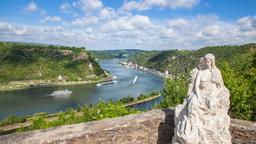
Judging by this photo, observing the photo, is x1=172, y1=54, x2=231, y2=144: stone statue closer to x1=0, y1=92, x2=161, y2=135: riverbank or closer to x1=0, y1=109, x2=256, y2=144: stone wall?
x1=0, y1=109, x2=256, y2=144: stone wall

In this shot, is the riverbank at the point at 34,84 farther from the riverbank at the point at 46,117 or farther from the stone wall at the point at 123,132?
the stone wall at the point at 123,132

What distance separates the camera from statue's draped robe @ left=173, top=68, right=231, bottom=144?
4.72 m

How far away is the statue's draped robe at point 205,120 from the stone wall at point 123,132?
66 cm

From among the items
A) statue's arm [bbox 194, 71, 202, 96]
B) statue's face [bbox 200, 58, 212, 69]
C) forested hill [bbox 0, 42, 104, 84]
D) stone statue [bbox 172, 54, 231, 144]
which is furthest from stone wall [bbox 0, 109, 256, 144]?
forested hill [bbox 0, 42, 104, 84]

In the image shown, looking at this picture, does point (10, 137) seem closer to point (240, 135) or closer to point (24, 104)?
point (240, 135)

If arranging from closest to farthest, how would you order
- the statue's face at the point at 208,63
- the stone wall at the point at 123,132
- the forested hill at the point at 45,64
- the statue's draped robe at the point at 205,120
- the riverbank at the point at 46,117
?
the stone wall at the point at 123,132 < the statue's draped robe at the point at 205,120 < the statue's face at the point at 208,63 < the riverbank at the point at 46,117 < the forested hill at the point at 45,64

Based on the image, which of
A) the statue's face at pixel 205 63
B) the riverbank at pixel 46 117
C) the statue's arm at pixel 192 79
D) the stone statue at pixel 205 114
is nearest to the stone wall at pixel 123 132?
the stone statue at pixel 205 114

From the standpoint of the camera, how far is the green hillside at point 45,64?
91.8m

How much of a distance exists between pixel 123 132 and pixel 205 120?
1532mm

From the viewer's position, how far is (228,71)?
14227 mm

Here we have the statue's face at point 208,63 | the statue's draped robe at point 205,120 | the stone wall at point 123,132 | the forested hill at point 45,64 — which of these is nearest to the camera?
the stone wall at point 123,132

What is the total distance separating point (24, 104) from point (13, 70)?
144 ft

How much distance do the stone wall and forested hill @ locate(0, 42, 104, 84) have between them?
84.6 m

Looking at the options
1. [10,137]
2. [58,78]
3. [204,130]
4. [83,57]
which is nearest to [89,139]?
[10,137]
